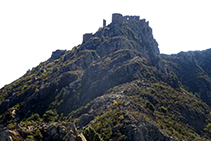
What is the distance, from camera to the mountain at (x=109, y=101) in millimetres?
46438

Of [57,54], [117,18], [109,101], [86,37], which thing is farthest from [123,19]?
[109,101]

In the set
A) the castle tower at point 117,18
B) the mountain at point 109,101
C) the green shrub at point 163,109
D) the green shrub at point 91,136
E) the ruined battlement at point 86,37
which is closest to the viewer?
the green shrub at point 91,136

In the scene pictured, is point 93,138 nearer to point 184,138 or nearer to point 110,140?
point 110,140

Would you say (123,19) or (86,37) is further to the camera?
(123,19)

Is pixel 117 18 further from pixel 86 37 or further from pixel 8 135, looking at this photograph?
pixel 8 135

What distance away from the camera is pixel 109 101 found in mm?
64312

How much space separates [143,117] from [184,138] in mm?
12256

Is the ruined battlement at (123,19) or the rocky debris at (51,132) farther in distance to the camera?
the ruined battlement at (123,19)

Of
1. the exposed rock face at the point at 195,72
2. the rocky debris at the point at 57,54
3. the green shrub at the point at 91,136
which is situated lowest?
the green shrub at the point at 91,136

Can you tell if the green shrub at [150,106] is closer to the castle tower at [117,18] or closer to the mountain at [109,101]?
the mountain at [109,101]

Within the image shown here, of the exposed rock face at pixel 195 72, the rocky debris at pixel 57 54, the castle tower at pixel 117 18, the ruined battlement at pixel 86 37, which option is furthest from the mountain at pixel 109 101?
the rocky debris at pixel 57 54

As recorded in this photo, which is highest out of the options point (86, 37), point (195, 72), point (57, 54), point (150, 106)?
point (86, 37)

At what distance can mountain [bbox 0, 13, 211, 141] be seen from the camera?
46438 millimetres

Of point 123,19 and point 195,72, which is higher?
point 123,19
